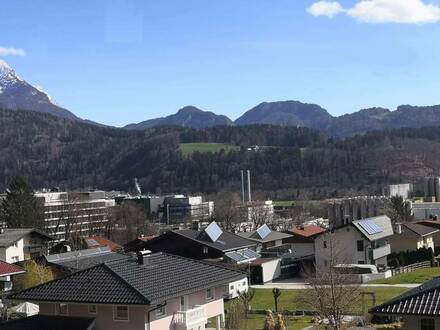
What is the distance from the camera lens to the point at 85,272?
1117 inches

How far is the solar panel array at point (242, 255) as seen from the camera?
56000 mm

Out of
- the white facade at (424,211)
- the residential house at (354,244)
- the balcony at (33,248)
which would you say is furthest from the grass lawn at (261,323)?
the white facade at (424,211)

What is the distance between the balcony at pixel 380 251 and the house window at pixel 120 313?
36.8 meters

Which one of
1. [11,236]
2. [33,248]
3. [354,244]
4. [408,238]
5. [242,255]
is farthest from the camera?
[33,248]

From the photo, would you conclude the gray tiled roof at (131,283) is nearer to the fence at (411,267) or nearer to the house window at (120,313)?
the house window at (120,313)

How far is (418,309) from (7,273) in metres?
35.2

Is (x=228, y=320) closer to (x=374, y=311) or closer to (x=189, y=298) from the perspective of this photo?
(x=189, y=298)

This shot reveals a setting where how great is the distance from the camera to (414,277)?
2105 inches

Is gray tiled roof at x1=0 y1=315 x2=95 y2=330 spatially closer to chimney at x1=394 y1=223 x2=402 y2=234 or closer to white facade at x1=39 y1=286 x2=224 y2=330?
white facade at x1=39 y1=286 x2=224 y2=330

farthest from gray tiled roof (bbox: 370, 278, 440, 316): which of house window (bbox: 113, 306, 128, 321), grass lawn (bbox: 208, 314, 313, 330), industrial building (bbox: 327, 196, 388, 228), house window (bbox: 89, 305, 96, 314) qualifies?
industrial building (bbox: 327, 196, 388, 228)

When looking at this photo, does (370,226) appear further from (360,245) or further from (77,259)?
(77,259)

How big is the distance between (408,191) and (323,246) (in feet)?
437

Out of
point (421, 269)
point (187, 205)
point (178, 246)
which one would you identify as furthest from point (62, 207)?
point (421, 269)

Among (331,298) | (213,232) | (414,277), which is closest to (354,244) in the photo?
(414,277)
